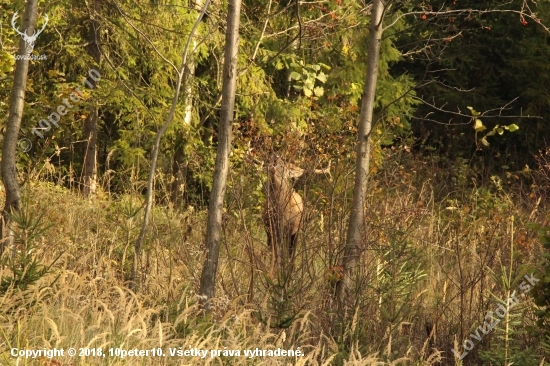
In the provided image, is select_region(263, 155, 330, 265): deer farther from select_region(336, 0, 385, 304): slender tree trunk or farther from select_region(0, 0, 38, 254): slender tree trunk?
select_region(0, 0, 38, 254): slender tree trunk

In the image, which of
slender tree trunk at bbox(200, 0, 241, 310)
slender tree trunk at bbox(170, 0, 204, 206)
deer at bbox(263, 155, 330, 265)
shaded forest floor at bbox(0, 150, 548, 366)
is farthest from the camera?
slender tree trunk at bbox(170, 0, 204, 206)

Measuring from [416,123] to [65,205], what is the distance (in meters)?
11.1

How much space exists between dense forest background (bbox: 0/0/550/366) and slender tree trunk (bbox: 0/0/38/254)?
0.77 ft

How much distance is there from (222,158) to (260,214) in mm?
4457

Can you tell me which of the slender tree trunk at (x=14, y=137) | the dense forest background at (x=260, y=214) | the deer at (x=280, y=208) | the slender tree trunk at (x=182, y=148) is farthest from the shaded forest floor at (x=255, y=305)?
the slender tree trunk at (x=182, y=148)

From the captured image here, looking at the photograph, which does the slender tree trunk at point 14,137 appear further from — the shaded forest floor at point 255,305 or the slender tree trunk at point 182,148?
the slender tree trunk at point 182,148

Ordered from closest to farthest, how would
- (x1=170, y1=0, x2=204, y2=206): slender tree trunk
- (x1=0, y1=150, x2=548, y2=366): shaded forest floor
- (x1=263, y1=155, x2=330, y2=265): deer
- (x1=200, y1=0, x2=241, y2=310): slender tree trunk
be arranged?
1. (x1=0, y1=150, x2=548, y2=366): shaded forest floor
2. (x1=200, y1=0, x2=241, y2=310): slender tree trunk
3. (x1=263, y1=155, x2=330, y2=265): deer
4. (x1=170, y1=0, x2=204, y2=206): slender tree trunk

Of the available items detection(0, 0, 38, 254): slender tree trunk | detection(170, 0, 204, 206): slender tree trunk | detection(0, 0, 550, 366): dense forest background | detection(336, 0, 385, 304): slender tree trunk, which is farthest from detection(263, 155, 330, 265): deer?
detection(170, 0, 204, 206): slender tree trunk

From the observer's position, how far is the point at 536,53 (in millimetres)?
18938

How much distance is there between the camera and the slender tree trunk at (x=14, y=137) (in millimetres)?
6918

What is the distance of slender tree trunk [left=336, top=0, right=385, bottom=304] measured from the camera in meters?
6.99

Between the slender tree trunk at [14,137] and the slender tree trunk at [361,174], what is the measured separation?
251cm

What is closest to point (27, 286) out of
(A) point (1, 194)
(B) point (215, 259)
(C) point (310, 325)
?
(B) point (215, 259)

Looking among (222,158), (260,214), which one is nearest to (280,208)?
(222,158)
